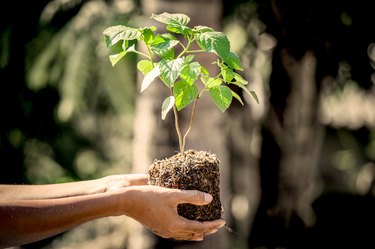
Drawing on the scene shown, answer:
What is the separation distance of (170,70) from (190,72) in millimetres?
71

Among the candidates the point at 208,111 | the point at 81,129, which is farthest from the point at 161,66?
the point at 81,129

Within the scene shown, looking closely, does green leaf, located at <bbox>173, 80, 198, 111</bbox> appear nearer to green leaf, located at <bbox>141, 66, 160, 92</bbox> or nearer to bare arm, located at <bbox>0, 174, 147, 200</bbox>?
green leaf, located at <bbox>141, 66, 160, 92</bbox>

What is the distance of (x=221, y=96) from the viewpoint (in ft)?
7.24

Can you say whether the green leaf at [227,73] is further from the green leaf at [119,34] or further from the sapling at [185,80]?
the green leaf at [119,34]

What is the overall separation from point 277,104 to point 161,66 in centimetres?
321

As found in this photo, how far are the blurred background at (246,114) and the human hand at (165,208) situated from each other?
154 centimetres

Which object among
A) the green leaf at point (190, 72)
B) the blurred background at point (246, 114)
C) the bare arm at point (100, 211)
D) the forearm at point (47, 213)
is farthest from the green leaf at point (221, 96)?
the blurred background at point (246, 114)

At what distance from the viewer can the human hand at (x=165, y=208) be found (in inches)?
82.2

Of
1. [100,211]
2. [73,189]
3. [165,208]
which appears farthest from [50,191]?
[165,208]

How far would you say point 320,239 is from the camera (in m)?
5.85

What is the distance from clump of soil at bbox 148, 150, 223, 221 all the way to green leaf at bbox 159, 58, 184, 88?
302 mm

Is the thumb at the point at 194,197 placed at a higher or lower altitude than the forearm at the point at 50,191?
higher

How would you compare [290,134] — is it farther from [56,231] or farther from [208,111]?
[56,231]

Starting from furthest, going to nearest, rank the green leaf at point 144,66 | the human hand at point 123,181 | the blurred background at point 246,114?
1. the blurred background at point 246,114
2. the human hand at point 123,181
3. the green leaf at point 144,66
